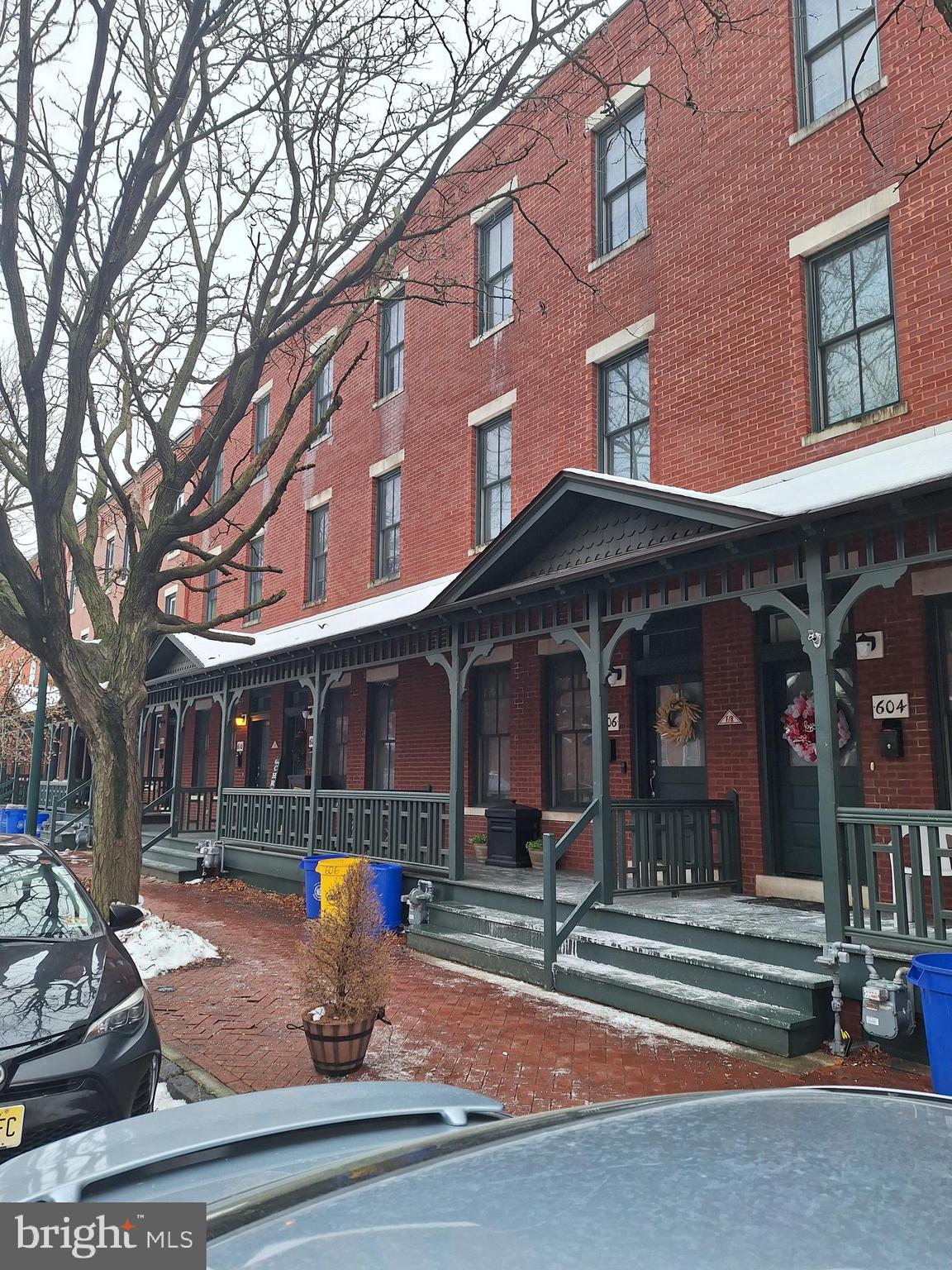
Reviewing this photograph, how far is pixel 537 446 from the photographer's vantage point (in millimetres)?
13039

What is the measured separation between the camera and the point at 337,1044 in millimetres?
5715

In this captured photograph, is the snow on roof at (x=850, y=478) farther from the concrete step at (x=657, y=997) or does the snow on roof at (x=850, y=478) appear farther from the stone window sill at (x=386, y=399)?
the stone window sill at (x=386, y=399)

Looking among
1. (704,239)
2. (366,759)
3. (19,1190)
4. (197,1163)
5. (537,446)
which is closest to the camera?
(19,1190)

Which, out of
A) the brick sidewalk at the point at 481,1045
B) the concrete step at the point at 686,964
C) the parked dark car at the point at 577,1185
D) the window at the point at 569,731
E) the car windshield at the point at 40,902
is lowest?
the brick sidewalk at the point at 481,1045

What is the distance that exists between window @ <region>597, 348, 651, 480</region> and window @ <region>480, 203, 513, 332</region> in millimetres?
2704

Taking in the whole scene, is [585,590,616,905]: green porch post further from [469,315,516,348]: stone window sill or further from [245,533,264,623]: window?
[245,533,264,623]: window

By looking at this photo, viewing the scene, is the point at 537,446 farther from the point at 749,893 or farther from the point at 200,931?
the point at 200,931

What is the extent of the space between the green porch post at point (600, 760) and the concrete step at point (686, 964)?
21.4 inches

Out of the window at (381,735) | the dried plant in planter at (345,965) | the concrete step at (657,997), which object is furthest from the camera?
the window at (381,735)

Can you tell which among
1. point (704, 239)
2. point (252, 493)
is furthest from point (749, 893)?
point (252, 493)

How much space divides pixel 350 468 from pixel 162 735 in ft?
37.8

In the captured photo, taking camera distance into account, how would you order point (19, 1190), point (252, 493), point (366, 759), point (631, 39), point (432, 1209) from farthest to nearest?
1. point (252, 493)
2. point (366, 759)
3. point (631, 39)
4. point (19, 1190)
5. point (432, 1209)

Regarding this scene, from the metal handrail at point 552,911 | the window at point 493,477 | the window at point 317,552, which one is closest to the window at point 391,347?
the window at point 317,552

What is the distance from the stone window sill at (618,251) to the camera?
38.4ft
